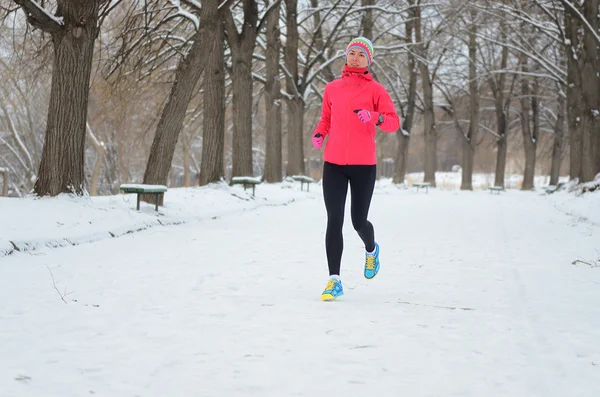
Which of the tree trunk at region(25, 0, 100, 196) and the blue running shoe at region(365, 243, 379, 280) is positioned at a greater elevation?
the tree trunk at region(25, 0, 100, 196)

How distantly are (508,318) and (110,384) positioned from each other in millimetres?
2727

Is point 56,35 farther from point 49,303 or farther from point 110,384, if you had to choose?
point 110,384

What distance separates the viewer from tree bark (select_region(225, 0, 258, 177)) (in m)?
18.2

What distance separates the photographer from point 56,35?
934cm

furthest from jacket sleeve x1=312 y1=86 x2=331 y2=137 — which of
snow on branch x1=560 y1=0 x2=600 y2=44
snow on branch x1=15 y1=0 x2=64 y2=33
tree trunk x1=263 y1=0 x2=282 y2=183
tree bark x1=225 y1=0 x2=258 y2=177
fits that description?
tree trunk x1=263 y1=0 x2=282 y2=183

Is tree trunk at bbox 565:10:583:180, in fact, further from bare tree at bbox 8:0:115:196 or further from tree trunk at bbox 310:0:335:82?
bare tree at bbox 8:0:115:196

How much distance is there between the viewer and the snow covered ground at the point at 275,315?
292cm

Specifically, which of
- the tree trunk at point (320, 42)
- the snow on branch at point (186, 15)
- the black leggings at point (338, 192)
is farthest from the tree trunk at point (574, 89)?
the black leggings at point (338, 192)

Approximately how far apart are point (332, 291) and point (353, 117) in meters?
1.40

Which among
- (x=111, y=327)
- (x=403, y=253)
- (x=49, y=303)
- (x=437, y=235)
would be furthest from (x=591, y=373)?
(x=437, y=235)

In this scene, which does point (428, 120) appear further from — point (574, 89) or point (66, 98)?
point (66, 98)

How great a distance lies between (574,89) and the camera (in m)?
22.2

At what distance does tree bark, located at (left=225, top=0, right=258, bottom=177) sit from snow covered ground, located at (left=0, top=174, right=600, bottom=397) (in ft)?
33.4

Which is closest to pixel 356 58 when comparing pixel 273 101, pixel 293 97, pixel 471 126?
pixel 273 101
